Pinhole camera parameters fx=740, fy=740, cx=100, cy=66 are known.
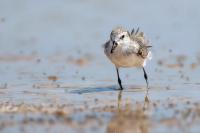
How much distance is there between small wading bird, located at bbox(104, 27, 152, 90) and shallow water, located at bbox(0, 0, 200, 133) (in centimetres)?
54

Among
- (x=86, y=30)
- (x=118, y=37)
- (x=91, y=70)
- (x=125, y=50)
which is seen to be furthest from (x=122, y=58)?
(x=86, y=30)

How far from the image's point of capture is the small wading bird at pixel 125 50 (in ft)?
48.0

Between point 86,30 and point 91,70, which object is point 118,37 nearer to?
point 91,70

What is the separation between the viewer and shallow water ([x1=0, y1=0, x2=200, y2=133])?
11.8 meters

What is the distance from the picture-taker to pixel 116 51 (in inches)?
583

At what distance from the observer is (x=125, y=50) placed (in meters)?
14.9

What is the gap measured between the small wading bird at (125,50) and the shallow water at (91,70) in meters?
0.54

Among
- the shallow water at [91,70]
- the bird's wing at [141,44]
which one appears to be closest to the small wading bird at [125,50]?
the bird's wing at [141,44]

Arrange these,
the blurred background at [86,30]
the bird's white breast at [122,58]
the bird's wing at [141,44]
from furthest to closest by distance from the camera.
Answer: the blurred background at [86,30]
the bird's wing at [141,44]
the bird's white breast at [122,58]

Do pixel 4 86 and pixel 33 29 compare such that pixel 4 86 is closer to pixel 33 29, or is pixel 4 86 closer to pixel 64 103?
pixel 64 103

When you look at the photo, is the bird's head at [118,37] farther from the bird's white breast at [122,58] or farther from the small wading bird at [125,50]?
the bird's white breast at [122,58]

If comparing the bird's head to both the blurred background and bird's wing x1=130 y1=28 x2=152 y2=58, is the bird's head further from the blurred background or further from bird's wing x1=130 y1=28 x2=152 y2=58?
the blurred background

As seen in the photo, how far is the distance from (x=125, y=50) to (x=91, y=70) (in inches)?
Result: 108

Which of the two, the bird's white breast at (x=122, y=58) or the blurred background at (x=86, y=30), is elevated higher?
the blurred background at (x=86, y=30)
